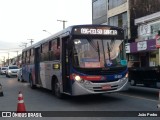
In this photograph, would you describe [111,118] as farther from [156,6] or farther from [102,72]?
[156,6]

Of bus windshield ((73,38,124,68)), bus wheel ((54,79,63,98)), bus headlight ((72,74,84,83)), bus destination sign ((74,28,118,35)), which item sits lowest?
bus wheel ((54,79,63,98))

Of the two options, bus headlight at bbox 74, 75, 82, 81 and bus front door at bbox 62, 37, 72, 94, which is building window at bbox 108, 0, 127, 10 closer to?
bus front door at bbox 62, 37, 72, 94

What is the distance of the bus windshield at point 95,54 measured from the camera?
476 inches

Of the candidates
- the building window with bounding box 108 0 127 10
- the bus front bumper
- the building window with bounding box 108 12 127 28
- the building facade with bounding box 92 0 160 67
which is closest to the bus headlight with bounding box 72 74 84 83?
the bus front bumper

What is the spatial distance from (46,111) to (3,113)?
4.88 feet

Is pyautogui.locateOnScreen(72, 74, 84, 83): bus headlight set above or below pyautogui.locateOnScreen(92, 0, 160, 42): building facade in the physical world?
below

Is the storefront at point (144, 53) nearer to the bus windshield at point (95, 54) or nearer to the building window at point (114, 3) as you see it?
the building window at point (114, 3)

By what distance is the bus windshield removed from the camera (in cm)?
1209

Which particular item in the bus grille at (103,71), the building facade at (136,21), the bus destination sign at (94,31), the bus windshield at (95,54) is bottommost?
the bus grille at (103,71)

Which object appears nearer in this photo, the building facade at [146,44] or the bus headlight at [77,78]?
the bus headlight at [77,78]

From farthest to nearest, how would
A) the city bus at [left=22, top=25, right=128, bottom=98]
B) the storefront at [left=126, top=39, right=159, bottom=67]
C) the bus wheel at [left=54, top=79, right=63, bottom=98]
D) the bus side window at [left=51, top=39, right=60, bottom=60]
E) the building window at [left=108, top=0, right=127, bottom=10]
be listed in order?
the building window at [left=108, top=0, right=127, bottom=10], the storefront at [left=126, top=39, right=159, bottom=67], the bus side window at [left=51, top=39, right=60, bottom=60], the bus wheel at [left=54, top=79, right=63, bottom=98], the city bus at [left=22, top=25, right=128, bottom=98]

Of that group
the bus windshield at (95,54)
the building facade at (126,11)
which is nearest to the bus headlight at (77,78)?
the bus windshield at (95,54)

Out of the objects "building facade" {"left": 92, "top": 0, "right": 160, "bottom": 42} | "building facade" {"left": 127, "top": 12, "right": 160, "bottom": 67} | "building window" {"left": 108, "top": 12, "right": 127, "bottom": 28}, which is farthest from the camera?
"building window" {"left": 108, "top": 12, "right": 127, "bottom": 28}

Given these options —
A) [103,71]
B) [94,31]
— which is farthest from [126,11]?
[103,71]
